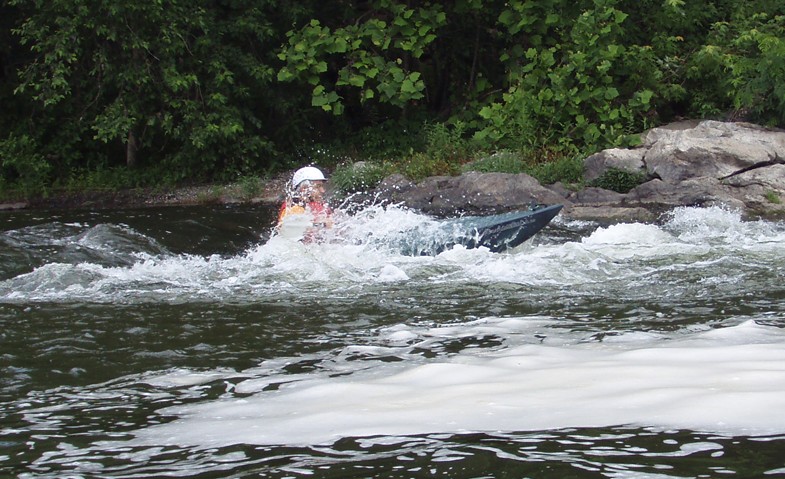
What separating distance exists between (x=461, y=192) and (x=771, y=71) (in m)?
A: 4.70

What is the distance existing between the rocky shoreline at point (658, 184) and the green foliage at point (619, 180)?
7cm

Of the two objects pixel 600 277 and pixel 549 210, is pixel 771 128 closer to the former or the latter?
pixel 549 210

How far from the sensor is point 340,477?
2.83 metres

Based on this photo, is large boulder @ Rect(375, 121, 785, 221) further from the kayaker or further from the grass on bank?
the kayaker

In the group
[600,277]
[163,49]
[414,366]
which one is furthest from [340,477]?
[163,49]

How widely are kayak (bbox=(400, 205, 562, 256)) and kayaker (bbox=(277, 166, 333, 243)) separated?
31.5 inches

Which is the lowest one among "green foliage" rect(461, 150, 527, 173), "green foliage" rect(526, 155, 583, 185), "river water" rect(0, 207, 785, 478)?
"river water" rect(0, 207, 785, 478)

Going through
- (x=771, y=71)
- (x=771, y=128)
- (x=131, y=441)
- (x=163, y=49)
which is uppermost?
(x=163, y=49)

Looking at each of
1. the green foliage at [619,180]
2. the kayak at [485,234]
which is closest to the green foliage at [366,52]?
the green foliage at [619,180]

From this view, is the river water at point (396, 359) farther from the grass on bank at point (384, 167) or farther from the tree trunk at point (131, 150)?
the tree trunk at point (131, 150)

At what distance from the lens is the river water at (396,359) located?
9.75 feet

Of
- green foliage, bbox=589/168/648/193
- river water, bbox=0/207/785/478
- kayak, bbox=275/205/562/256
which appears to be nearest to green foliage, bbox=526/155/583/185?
green foliage, bbox=589/168/648/193

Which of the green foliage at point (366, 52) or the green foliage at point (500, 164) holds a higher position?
the green foliage at point (366, 52)

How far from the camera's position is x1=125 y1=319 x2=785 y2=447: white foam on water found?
3.12 metres
